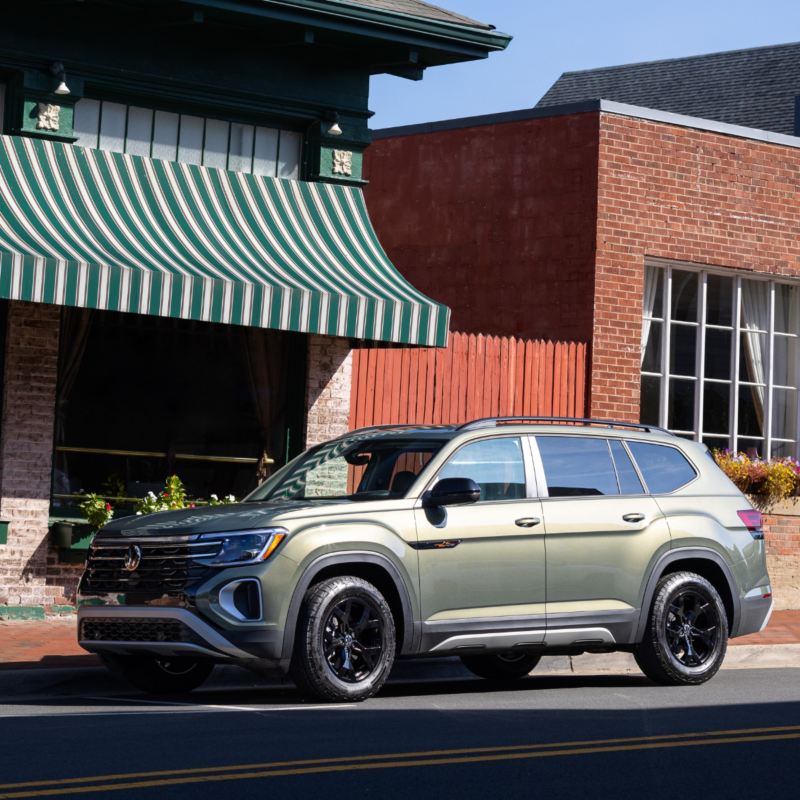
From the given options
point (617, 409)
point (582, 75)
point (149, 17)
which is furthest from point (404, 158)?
point (582, 75)

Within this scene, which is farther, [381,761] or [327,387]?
[327,387]

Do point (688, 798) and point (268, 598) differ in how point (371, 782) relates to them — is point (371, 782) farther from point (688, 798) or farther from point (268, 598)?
point (268, 598)

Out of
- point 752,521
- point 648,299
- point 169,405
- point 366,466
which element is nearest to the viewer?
point 366,466

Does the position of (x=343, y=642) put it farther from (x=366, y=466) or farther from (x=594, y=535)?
(x=594, y=535)

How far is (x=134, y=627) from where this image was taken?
10.2 m

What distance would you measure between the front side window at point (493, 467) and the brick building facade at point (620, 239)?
682cm

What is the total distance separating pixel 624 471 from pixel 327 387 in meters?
4.88

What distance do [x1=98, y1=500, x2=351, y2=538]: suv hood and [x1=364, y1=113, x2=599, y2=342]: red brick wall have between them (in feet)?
27.1

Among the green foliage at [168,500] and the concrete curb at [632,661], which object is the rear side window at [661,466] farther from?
the green foliage at [168,500]

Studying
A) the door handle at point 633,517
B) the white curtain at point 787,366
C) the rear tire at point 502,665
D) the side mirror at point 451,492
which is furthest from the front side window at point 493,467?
the white curtain at point 787,366

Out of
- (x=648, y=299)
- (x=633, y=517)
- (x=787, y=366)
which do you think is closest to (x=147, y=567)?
(x=633, y=517)

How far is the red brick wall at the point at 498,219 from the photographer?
18516 millimetres

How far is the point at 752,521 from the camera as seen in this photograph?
12234mm

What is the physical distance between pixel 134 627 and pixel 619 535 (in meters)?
3.40
